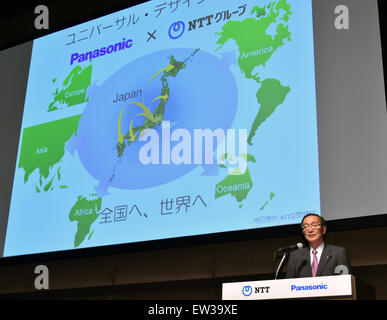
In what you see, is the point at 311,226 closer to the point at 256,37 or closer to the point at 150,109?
the point at 256,37

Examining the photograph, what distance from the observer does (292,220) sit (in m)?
2.59

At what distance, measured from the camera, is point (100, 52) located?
3.59 metres

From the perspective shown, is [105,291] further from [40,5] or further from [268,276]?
[40,5]

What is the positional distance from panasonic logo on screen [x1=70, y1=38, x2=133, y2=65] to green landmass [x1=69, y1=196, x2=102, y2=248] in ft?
3.10

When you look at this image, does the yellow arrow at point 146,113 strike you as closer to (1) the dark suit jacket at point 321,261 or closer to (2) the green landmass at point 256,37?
(2) the green landmass at point 256,37

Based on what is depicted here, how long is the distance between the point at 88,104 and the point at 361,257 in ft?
6.16

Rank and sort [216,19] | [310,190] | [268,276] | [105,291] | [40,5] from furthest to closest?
[40,5], [105,291], [216,19], [268,276], [310,190]

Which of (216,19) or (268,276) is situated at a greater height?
(216,19)

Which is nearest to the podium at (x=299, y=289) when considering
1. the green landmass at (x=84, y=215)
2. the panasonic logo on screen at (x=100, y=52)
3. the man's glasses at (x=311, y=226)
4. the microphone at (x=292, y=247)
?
the microphone at (x=292, y=247)

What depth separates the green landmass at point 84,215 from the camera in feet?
10.6

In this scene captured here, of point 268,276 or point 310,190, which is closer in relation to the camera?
point 310,190

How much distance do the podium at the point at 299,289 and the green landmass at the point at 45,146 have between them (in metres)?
1.88
